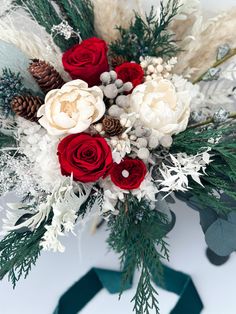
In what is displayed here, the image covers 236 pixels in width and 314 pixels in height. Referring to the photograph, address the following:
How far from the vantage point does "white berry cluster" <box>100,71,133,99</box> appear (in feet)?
2.24

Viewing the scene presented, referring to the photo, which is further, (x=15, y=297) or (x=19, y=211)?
(x=15, y=297)

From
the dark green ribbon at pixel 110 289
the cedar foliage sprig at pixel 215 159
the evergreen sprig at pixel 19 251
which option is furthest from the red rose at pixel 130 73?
the dark green ribbon at pixel 110 289

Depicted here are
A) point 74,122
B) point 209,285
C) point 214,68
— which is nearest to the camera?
point 74,122

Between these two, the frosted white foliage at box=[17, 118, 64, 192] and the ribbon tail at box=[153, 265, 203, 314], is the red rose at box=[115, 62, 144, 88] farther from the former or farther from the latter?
the ribbon tail at box=[153, 265, 203, 314]

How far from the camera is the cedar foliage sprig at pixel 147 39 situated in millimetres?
774

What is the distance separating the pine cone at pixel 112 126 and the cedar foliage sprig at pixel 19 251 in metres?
0.19

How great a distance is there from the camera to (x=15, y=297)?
887 mm

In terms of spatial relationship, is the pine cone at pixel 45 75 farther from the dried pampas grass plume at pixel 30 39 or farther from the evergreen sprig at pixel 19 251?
the evergreen sprig at pixel 19 251

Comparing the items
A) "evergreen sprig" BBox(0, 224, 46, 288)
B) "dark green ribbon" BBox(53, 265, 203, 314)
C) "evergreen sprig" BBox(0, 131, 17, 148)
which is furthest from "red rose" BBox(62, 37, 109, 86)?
"dark green ribbon" BBox(53, 265, 203, 314)

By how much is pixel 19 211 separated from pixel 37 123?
142 millimetres

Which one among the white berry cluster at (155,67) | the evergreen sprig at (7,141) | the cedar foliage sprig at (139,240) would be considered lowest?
the cedar foliage sprig at (139,240)

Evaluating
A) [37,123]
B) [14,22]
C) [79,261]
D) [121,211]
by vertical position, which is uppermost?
[14,22]

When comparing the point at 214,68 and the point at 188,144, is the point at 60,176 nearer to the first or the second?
the point at 188,144

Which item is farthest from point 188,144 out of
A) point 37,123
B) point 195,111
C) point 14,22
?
point 14,22
